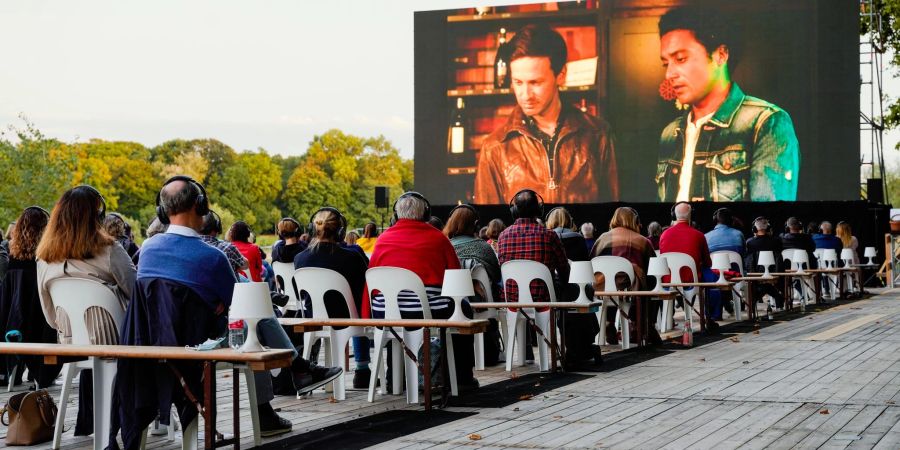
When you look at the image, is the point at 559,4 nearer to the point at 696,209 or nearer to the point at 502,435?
the point at 696,209

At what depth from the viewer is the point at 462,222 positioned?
8773mm

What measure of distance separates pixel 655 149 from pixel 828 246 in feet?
15.1

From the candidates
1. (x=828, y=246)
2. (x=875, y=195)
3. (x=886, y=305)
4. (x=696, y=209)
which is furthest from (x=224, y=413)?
(x=875, y=195)

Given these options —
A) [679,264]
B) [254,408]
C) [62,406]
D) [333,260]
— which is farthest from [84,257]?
[679,264]

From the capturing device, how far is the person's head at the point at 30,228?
23.6 feet

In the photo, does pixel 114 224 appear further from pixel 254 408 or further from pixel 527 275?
pixel 527 275

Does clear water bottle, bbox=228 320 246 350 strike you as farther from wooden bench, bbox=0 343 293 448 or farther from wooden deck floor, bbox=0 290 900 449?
wooden deck floor, bbox=0 290 900 449

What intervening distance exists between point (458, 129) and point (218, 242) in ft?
58.2

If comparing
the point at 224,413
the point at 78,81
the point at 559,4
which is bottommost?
the point at 224,413

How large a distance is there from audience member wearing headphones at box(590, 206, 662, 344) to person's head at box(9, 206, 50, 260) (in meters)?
4.92

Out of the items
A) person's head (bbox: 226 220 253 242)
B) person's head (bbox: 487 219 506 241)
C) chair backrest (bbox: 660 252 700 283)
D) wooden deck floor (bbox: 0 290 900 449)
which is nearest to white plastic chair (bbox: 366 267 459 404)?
wooden deck floor (bbox: 0 290 900 449)

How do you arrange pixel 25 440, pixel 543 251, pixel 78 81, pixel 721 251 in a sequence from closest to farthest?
pixel 25 440
pixel 543 251
pixel 721 251
pixel 78 81

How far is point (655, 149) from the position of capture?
2280cm

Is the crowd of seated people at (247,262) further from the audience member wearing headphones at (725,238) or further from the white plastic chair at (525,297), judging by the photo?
the audience member wearing headphones at (725,238)
